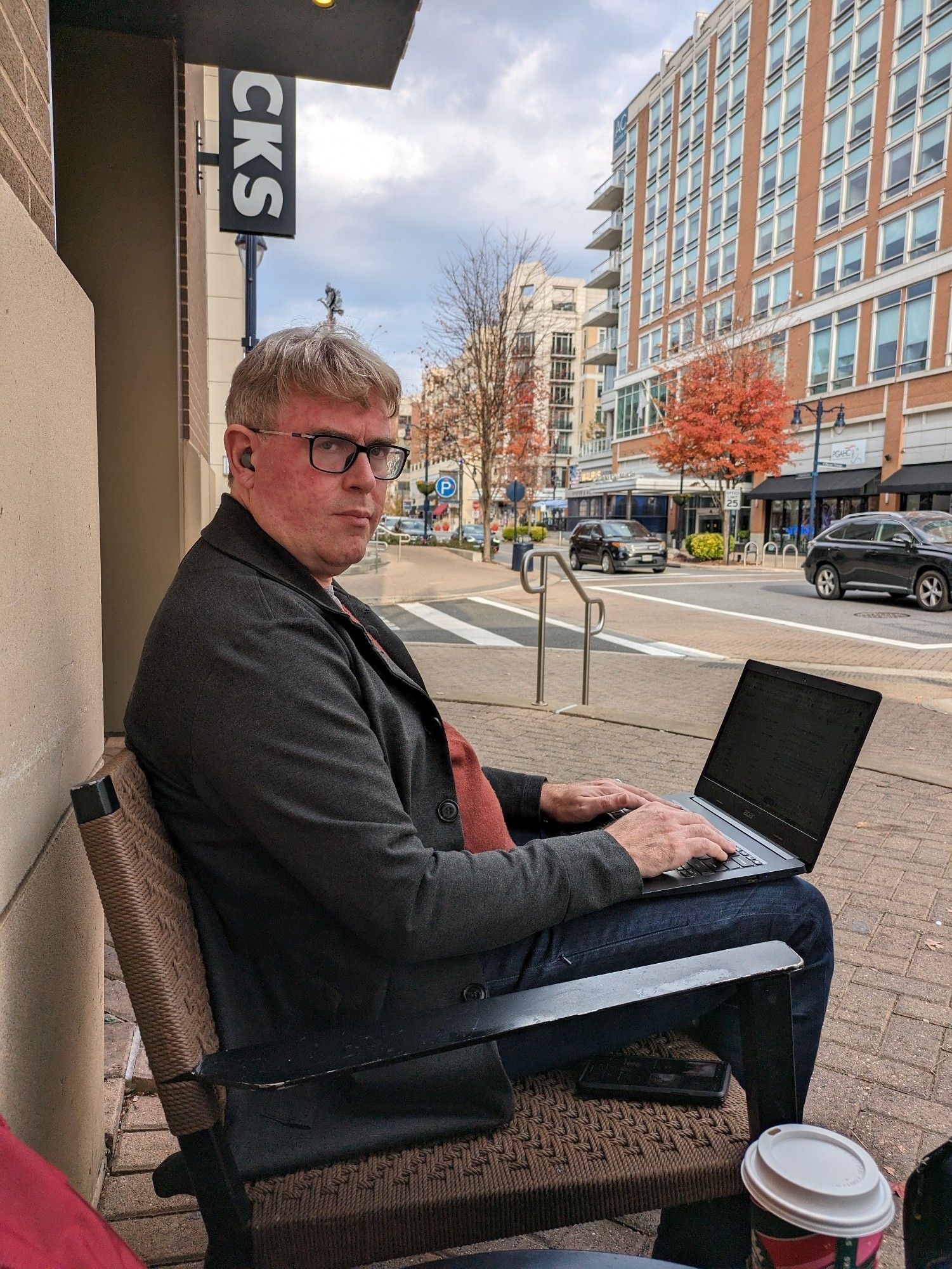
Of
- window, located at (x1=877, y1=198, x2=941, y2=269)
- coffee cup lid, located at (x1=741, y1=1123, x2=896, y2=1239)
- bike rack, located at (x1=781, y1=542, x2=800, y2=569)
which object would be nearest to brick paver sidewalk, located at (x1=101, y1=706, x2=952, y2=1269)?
coffee cup lid, located at (x1=741, y1=1123, x2=896, y2=1239)

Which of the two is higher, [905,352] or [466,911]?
[905,352]

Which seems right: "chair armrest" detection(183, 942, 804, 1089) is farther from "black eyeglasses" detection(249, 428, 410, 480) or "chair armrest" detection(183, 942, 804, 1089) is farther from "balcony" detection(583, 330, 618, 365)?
"balcony" detection(583, 330, 618, 365)

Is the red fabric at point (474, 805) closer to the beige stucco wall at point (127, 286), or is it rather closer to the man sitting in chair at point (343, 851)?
the man sitting in chair at point (343, 851)

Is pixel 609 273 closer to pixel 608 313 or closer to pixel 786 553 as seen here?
pixel 608 313

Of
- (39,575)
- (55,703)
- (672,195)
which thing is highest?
(672,195)

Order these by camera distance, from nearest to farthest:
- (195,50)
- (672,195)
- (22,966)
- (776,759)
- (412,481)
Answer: (22,966) → (776,759) → (195,50) → (672,195) → (412,481)

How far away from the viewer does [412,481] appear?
373 feet

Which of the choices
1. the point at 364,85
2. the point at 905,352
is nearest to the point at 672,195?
the point at 905,352

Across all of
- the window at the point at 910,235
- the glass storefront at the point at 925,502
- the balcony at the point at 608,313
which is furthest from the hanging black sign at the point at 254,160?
the balcony at the point at 608,313

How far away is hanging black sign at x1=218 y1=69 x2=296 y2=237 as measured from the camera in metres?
7.83

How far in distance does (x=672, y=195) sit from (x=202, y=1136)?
59.3 metres

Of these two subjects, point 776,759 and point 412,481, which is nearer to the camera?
point 776,759

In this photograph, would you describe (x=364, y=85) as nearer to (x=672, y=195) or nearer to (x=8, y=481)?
(x=8, y=481)

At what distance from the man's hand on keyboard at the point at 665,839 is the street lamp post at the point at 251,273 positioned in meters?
12.5
